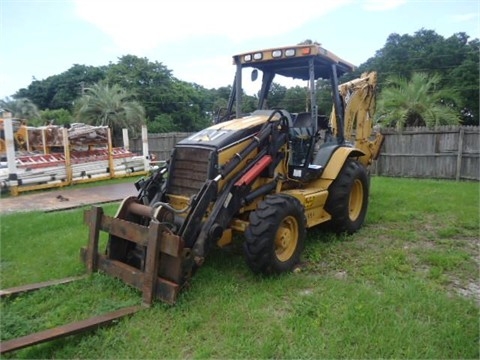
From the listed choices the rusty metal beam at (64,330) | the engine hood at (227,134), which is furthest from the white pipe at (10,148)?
the rusty metal beam at (64,330)

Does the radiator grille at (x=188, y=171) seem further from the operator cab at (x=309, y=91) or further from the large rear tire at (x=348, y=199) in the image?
the large rear tire at (x=348, y=199)

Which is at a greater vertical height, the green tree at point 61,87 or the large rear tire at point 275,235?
the green tree at point 61,87

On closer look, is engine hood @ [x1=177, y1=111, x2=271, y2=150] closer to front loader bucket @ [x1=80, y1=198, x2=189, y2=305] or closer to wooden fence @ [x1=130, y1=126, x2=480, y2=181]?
front loader bucket @ [x1=80, y1=198, x2=189, y2=305]

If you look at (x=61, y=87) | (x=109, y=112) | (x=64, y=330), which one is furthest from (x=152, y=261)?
(x=61, y=87)

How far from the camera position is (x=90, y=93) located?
21.5m

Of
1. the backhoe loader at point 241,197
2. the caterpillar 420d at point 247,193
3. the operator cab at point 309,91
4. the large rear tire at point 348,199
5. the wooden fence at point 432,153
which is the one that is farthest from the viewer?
the wooden fence at point 432,153

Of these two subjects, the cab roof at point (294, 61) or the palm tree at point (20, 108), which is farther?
the palm tree at point (20, 108)

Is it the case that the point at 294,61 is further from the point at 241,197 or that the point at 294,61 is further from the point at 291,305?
the point at 291,305

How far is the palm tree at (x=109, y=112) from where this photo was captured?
2056 cm

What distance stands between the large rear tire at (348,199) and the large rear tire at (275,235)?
110 cm

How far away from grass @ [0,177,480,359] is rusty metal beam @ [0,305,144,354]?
0.26 feet

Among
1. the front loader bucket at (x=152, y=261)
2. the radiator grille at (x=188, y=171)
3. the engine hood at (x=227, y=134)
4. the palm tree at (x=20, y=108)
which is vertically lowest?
the front loader bucket at (x=152, y=261)

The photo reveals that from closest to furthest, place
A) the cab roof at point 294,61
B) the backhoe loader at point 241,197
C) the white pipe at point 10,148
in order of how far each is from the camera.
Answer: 1. the backhoe loader at point 241,197
2. the cab roof at point 294,61
3. the white pipe at point 10,148

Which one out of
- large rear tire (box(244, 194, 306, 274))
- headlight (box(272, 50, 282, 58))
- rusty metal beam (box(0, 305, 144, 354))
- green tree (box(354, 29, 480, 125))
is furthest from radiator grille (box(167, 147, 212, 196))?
green tree (box(354, 29, 480, 125))
